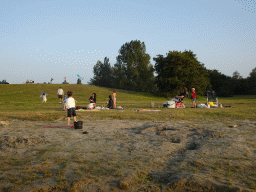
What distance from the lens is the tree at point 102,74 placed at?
→ 3932 inches

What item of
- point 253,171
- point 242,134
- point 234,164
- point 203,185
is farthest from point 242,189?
point 242,134

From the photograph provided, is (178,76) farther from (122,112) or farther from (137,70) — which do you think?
(122,112)

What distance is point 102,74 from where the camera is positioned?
101812 millimetres

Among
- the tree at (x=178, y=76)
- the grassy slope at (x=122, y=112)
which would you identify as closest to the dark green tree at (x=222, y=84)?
the tree at (x=178, y=76)

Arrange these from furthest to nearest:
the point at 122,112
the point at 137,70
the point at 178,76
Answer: the point at 137,70
the point at 178,76
the point at 122,112

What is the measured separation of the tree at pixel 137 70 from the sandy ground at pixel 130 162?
66607mm

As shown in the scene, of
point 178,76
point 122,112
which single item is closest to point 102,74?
point 178,76

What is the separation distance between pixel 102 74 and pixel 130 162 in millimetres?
98145

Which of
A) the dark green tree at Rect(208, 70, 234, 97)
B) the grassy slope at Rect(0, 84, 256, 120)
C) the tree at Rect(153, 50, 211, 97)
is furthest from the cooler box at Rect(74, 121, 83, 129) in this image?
the dark green tree at Rect(208, 70, 234, 97)

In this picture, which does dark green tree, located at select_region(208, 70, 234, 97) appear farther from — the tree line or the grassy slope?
the grassy slope

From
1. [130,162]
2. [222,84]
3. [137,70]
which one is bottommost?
[130,162]

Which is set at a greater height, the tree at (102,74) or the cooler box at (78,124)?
the tree at (102,74)

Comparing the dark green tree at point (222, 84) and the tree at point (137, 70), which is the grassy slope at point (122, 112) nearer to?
the tree at point (137, 70)

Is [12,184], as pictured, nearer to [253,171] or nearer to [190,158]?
[190,158]
